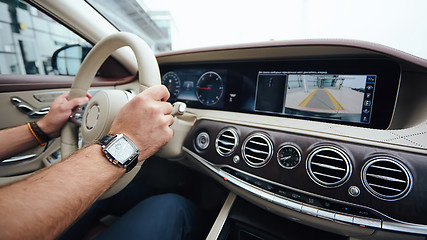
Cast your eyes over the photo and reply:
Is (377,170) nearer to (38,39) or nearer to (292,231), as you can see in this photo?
(292,231)

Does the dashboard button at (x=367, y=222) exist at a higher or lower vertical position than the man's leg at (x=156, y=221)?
higher

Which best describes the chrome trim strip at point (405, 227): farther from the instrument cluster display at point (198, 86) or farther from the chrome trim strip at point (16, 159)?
the chrome trim strip at point (16, 159)

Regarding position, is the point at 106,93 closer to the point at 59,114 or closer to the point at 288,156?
the point at 59,114

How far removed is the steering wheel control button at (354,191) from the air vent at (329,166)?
29 mm

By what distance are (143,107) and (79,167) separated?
22 centimetres

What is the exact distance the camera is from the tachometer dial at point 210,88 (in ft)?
3.75

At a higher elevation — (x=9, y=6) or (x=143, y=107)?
(x=9, y=6)

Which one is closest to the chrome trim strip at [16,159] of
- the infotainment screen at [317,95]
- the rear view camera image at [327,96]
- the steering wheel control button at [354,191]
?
the infotainment screen at [317,95]

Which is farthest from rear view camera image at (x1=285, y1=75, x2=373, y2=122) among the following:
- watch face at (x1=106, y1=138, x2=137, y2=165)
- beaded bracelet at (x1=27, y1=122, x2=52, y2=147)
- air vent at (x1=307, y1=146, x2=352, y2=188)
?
beaded bracelet at (x1=27, y1=122, x2=52, y2=147)

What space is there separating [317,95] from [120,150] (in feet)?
2.75

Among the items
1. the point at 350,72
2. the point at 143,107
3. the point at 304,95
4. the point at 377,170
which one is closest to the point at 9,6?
the point at 143,107

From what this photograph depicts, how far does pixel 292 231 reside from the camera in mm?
838

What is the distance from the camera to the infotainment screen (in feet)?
2.64

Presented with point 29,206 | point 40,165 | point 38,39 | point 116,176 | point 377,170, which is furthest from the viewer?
point 38,39
